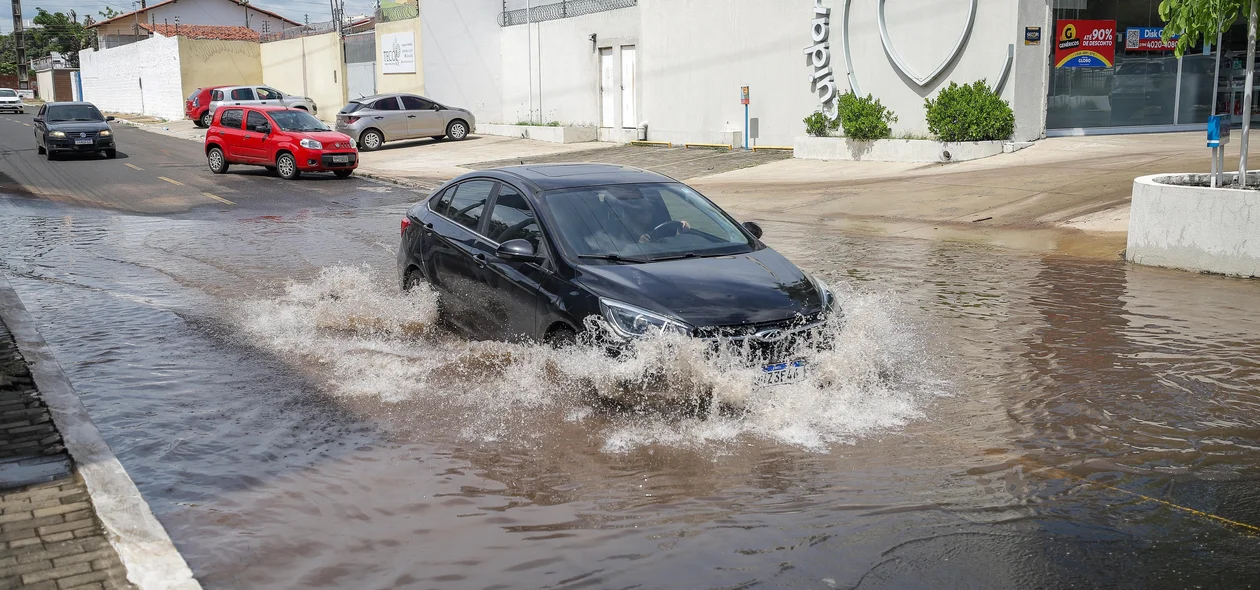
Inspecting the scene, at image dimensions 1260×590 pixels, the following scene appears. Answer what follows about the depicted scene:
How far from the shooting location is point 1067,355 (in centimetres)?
802

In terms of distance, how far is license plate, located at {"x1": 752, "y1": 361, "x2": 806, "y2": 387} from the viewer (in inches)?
249

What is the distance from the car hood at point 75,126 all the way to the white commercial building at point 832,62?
13160 mm

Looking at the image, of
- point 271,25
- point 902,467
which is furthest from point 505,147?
point 271,25

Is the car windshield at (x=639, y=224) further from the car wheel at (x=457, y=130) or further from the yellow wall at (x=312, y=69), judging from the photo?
the yellow wall at (x=312, y=69)

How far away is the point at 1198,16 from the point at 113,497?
37.0 ft

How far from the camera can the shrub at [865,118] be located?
2250 centimetres

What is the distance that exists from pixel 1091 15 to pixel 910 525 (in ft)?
62.5

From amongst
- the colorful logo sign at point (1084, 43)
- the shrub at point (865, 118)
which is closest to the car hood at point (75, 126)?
the shrub at point (865, 118)

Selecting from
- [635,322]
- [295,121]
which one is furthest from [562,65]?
[635,322]

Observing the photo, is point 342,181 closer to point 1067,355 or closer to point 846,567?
point 1067,355

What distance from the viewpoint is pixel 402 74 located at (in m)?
41.7

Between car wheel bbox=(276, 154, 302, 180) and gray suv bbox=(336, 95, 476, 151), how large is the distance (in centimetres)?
827

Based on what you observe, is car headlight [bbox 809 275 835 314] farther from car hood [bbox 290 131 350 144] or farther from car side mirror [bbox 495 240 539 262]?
car hood [bbox 290 131 350 144]

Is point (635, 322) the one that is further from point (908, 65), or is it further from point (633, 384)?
point (908, 65)
